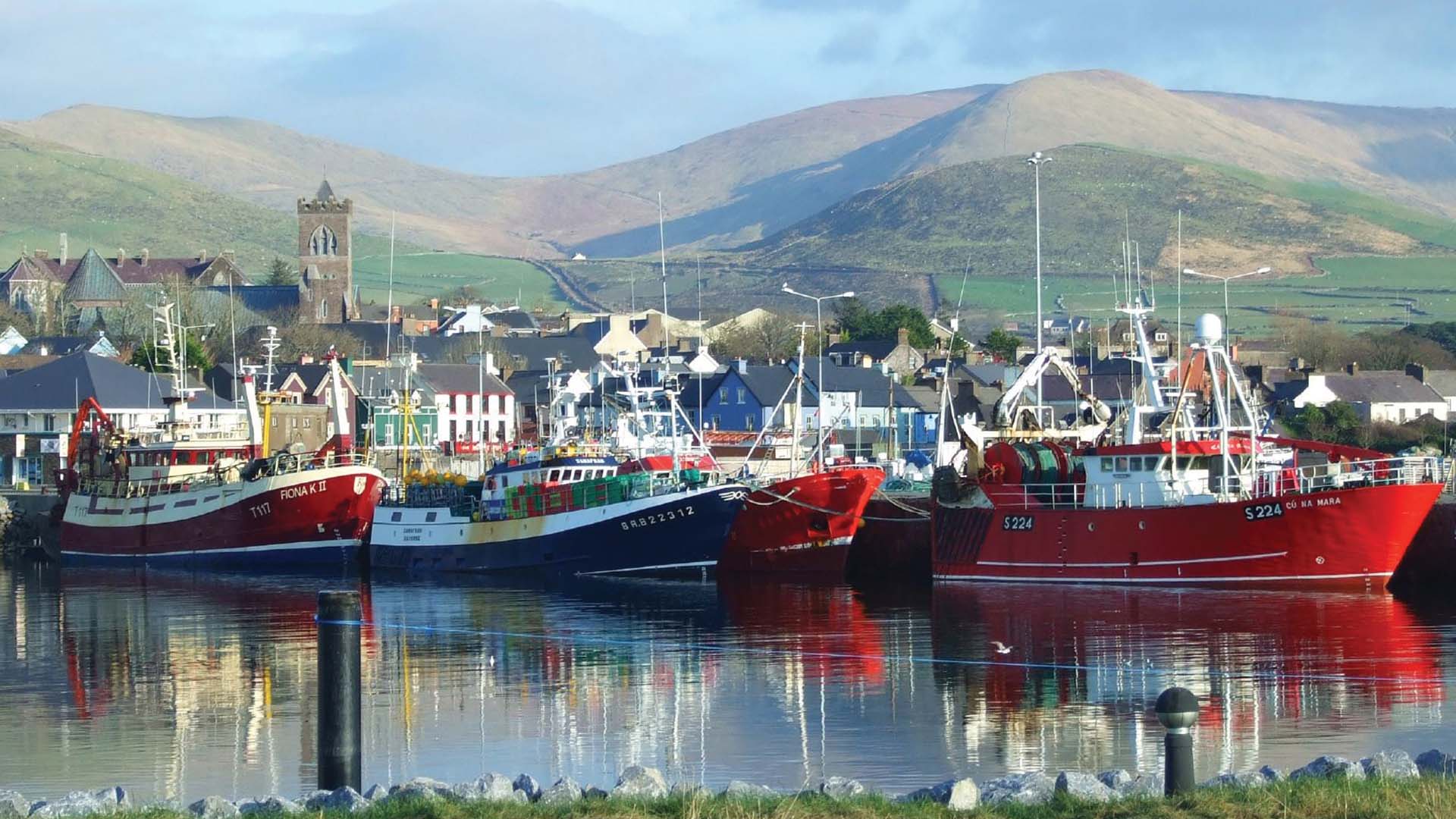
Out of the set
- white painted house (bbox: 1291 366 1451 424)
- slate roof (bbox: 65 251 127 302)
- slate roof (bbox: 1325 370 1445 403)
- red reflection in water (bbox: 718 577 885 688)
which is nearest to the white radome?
red reflection in water (bbox: 718 577 885 688)

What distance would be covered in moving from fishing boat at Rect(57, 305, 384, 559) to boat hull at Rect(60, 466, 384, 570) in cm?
3

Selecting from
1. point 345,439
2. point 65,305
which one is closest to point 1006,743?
point 345,439

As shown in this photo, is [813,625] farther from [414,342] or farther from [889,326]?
[414,342]

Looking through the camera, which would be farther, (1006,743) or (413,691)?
(413,691)

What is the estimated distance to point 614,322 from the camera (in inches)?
6033

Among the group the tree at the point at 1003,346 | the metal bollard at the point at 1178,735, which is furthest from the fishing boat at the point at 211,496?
the tree at the point at 1003,346

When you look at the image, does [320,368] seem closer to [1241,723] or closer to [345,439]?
[345,439]

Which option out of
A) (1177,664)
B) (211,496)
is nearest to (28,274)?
(211,496)

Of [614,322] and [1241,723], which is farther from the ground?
[614,322]

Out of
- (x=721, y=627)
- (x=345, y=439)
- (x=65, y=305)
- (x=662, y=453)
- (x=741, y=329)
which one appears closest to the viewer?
(x=721, y=627)

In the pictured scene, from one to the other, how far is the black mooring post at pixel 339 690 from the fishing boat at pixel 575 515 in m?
35.0

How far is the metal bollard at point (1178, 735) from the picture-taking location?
1739 centimetres

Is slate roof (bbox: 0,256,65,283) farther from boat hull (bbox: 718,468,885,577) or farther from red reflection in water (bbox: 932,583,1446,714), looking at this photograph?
red reflection in water (bbox: 932,583,1446,714)

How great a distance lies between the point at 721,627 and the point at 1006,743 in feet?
54.6
